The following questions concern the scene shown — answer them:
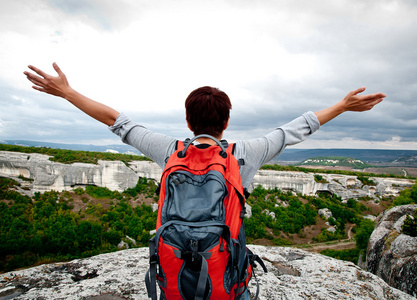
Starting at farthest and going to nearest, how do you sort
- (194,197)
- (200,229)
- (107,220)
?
(107,220)
(194,197)
(200,229)

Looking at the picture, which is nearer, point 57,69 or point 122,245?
point 57,69

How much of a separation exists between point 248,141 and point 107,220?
76.6 ft

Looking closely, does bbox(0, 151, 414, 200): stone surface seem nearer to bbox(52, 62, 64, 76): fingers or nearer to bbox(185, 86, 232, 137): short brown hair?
bbox(52, 62, 64, 76): fingers

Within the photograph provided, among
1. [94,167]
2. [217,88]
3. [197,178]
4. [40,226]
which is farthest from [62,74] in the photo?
[94,167]

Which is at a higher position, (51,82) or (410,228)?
A: (51,82)

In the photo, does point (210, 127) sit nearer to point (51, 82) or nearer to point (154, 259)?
point (154, 259)

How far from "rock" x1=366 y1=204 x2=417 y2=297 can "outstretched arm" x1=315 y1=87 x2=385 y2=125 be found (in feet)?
22.2

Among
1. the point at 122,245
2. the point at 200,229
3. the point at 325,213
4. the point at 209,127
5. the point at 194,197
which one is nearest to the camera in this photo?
the point at 200,229

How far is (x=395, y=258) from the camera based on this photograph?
23.7 ft

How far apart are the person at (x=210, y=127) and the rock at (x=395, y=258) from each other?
6958 mm

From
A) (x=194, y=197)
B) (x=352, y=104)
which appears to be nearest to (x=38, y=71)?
(x=194, y=197)

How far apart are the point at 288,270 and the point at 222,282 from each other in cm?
317

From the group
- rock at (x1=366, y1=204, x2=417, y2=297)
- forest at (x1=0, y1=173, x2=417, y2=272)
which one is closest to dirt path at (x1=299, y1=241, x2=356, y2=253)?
forest at (x1=0, y1=173, x2=417, y2=272)

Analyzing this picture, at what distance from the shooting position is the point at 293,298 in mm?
2820
